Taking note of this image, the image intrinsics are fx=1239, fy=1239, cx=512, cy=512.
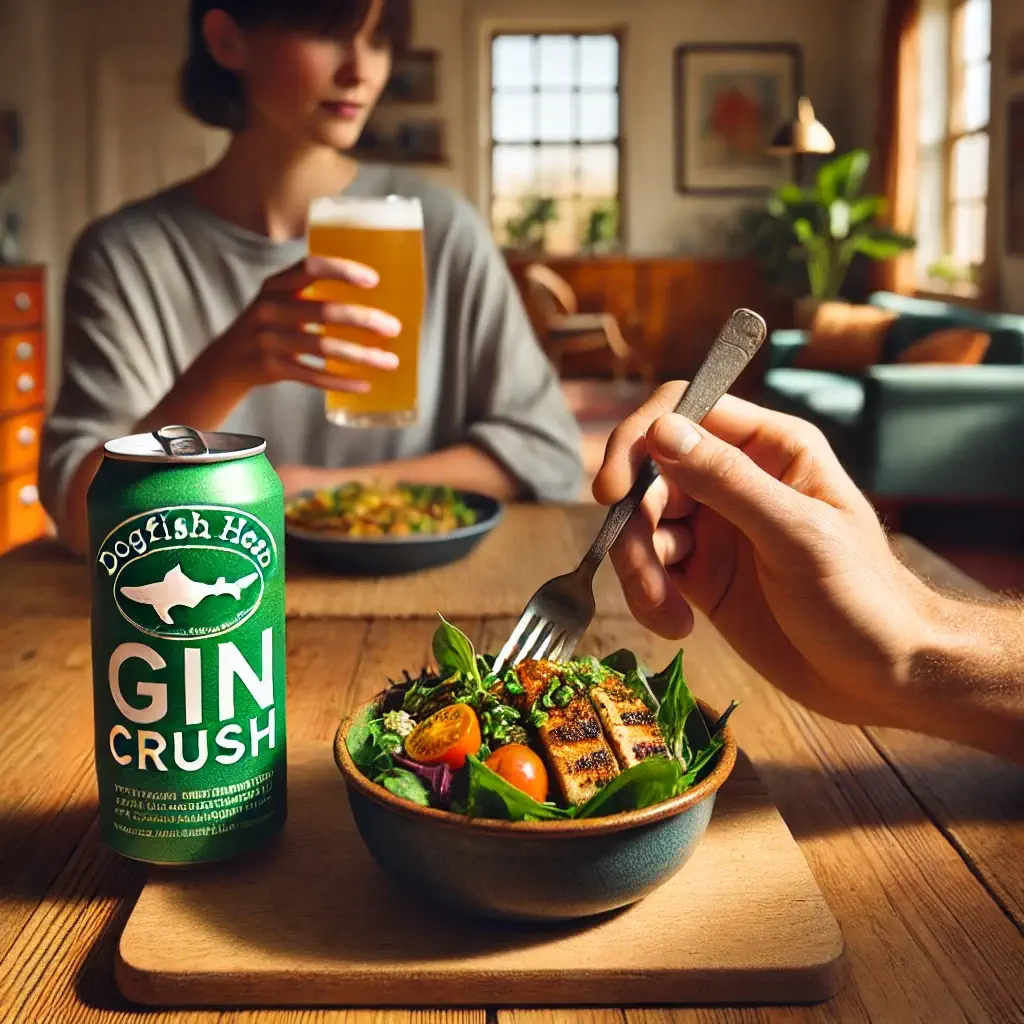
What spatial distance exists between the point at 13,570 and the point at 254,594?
909 mm

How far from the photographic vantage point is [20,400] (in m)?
4.92

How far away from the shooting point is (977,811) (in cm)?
82

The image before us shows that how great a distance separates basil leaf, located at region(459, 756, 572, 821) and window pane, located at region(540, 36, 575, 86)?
10.1m

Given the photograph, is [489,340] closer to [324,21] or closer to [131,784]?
[324,21]

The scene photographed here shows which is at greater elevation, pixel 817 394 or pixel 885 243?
pixel 885 243

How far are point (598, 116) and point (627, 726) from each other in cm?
998

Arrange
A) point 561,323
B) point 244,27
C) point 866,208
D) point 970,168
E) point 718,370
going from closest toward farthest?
1. point 718,370
2. point 244,27
3. point 970,168
4. point 866,208
5. point 561,323

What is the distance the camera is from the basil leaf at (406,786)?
24.0 inches

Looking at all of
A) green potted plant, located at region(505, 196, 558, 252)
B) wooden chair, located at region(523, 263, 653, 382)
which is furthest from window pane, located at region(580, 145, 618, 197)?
wooden chair, located at region(523, 263, 653, 382)

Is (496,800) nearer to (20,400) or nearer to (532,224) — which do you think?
(20,400)

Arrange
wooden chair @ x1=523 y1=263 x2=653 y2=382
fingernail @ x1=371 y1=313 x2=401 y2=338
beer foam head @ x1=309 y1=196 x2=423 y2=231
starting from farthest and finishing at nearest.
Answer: wooden chair @ x1=523 y1=263 x2=653 y2=382
beer foam head @ x1=309 y1=196 x2=423 y2=231
fingernail @ x1=371 y1=313 x2=401 y2=338

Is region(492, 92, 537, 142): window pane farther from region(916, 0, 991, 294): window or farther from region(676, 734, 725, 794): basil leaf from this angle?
region(676, 734, 725, 794): basil leaf

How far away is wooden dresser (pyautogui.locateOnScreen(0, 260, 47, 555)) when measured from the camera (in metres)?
4.69

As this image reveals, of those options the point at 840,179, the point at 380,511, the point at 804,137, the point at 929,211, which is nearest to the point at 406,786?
the point at 380,511
